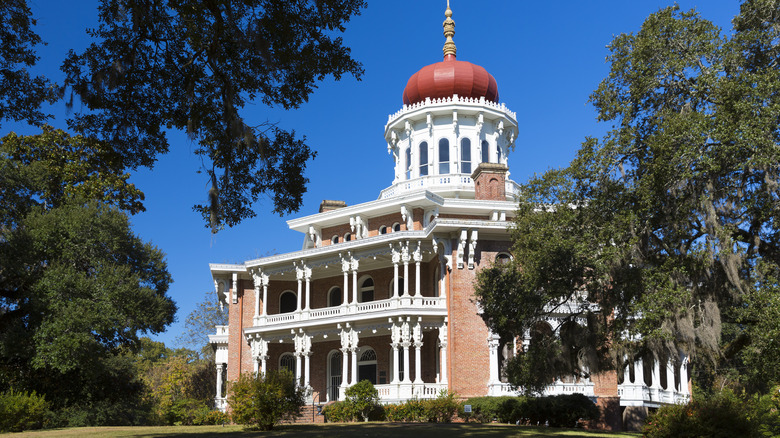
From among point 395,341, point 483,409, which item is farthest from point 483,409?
point 395,341

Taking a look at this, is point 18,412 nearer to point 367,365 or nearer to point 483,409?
point 483,409

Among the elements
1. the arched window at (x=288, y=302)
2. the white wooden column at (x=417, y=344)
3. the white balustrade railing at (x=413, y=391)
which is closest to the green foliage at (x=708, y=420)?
the white balustrade railing at (x=413, y=391)

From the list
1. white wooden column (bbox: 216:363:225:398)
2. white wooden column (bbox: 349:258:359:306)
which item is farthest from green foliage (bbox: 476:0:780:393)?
white wooden column (bbox: 216:363:225:398)

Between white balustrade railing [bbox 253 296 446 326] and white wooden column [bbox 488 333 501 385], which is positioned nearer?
white wooden column [bbox 488 333 501 385]

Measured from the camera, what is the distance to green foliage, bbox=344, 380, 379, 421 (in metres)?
29.8

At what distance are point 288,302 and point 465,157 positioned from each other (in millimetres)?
14237

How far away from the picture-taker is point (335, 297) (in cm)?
4147

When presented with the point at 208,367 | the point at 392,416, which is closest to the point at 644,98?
the point at 392,416

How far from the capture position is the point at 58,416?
3659 centimetres

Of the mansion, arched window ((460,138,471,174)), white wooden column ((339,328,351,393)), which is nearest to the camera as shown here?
the mansion

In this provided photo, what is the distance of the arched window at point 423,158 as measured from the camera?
149 feet

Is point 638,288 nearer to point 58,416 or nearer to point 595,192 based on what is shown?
point 595,192

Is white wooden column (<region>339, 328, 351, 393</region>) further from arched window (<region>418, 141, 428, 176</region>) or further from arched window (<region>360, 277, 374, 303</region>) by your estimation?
arched window (<region>418, 141, 428, 176</region>)

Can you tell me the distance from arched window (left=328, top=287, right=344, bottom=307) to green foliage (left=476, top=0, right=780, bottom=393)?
21.0 metres
